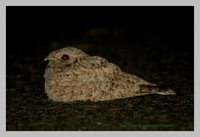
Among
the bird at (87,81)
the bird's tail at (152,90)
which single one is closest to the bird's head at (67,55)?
the bird at (87,81)

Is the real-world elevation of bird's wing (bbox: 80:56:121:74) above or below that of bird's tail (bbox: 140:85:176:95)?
above

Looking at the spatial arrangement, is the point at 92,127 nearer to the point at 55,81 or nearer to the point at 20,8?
the point at 55,81

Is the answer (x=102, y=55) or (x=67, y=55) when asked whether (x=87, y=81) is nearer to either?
(x=67, y=55)

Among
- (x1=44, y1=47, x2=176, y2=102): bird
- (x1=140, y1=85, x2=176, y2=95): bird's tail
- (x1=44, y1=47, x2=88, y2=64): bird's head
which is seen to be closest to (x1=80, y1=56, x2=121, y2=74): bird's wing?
(x1=44, y1=47, x2=176, y2=102): bird

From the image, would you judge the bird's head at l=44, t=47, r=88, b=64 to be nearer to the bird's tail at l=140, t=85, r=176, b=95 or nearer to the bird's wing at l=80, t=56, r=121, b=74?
the bird's wing at l=80, t=56, r=121, b=74

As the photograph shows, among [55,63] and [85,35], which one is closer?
[55,63]

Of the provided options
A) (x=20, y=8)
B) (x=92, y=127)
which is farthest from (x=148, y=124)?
(x=20, y=8)

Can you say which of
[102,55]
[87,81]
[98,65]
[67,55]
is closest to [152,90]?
[98,65]
